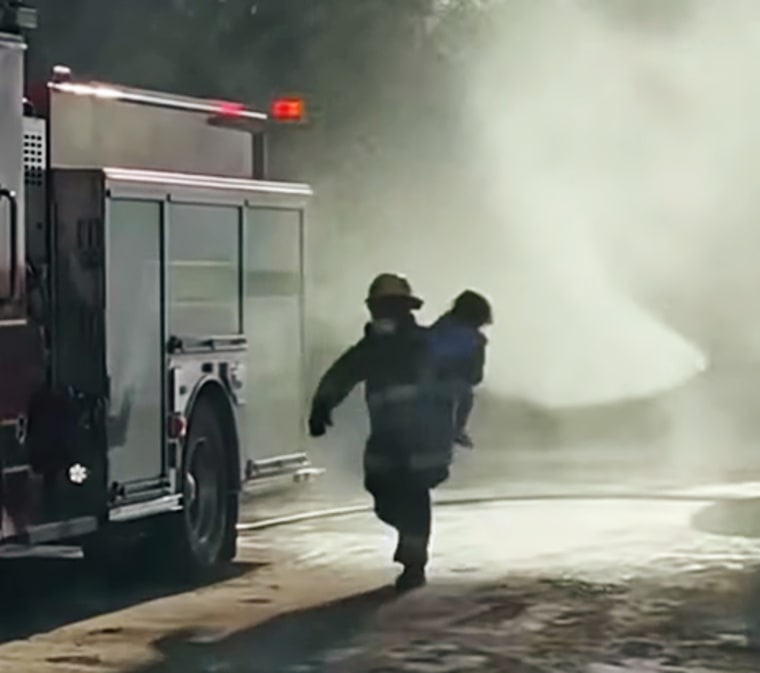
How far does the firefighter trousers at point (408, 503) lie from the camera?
1560 centimetres

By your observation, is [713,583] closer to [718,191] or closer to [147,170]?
[147,170]

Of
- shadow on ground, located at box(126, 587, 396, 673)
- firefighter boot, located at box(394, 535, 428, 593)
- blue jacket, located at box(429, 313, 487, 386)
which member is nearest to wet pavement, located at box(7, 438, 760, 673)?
shadow on ground, located at box(126, 587, 396, 673)

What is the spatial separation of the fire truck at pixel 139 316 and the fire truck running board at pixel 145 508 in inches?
0.5

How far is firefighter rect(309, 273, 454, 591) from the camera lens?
15680mm

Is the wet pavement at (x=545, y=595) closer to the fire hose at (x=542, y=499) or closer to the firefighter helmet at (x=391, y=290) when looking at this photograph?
the fire hose at (x=542, y=499)

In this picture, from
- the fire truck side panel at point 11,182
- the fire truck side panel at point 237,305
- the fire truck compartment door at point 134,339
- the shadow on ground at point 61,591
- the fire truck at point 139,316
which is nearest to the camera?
the fire truck side panel at point 11,182

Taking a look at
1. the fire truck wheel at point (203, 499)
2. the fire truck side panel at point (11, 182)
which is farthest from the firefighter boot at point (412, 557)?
the fire truck side panel at point (11, 182)

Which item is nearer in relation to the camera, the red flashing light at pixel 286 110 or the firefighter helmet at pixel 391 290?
the firefighter helmet at pixel 391 290

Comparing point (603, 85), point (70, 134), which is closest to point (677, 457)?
point (603, 85)

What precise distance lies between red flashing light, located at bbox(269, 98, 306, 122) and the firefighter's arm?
2.20 metres

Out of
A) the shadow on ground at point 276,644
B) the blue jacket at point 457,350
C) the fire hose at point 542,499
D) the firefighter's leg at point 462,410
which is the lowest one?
the shadow on ground at point 276,644

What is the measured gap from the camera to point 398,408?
1572 centimetres

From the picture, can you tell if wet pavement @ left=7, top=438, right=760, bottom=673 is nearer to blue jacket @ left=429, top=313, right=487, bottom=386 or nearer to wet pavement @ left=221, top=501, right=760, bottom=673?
wet pavement @ left=221, top=501, right=760, bottom=673

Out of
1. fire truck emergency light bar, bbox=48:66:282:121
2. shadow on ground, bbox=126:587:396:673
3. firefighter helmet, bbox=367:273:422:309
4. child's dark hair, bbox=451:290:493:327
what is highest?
fire truck emergency light bar, bbox=48:66:282:121
